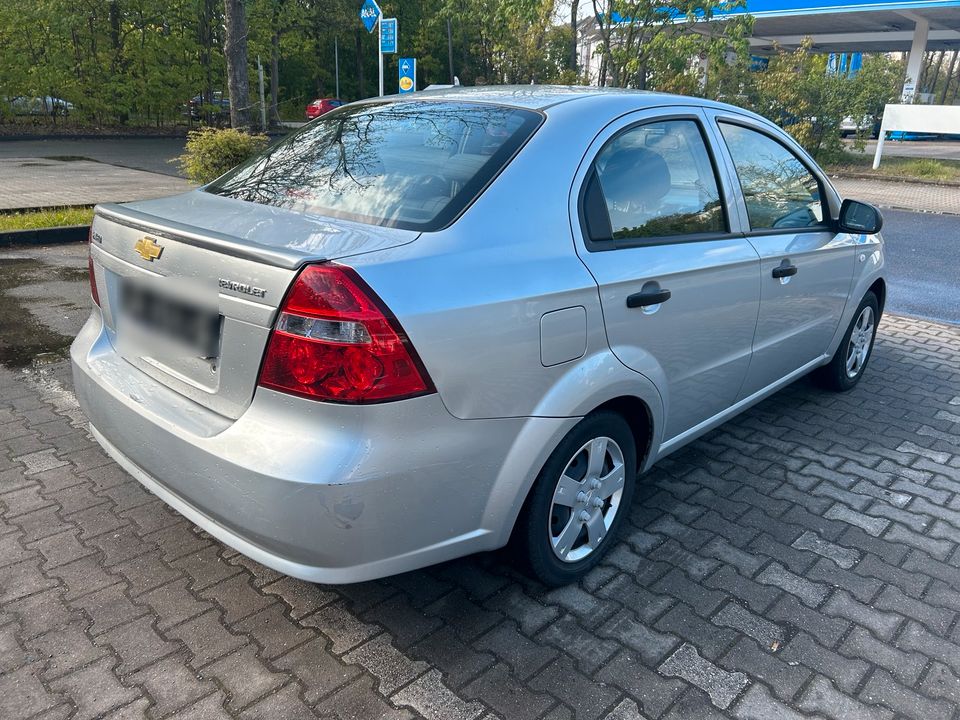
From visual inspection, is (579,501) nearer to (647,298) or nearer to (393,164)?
(647,298)

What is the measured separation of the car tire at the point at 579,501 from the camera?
2.59 metres

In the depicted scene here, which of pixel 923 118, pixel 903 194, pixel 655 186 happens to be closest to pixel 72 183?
pixel 655 186

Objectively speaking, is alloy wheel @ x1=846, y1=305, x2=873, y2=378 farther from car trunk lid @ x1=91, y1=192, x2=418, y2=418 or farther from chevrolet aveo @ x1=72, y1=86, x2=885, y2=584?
car trunk lid @ x1=91, y1=192, x2=418, y2=418

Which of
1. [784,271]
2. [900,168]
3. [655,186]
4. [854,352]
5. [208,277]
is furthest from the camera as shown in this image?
[900,168]

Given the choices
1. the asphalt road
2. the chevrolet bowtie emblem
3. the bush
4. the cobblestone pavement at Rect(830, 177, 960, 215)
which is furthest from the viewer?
the cobblestone pavement at Rect(830, 177, 960, 215)

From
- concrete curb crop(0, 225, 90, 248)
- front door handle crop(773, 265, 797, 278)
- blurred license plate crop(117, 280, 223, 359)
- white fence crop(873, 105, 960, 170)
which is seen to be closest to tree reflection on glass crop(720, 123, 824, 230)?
front door handle crop(773, 265, 797, 278)

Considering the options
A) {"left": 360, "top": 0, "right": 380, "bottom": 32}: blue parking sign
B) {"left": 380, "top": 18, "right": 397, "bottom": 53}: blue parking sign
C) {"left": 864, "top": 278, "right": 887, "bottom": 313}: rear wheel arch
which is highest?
{"left": 360, "top": 0, "right": 380, "bottom": 32}: blue parking sign

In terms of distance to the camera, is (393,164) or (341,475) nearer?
(341,475)

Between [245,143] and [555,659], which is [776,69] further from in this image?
[555,659]

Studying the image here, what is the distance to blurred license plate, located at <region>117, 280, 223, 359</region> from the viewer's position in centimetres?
230

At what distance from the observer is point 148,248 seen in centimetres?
248

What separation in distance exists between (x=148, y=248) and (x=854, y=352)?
4.29m

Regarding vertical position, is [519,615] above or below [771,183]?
below

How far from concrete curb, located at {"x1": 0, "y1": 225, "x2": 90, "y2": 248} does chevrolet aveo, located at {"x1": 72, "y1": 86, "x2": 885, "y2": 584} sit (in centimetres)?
631
